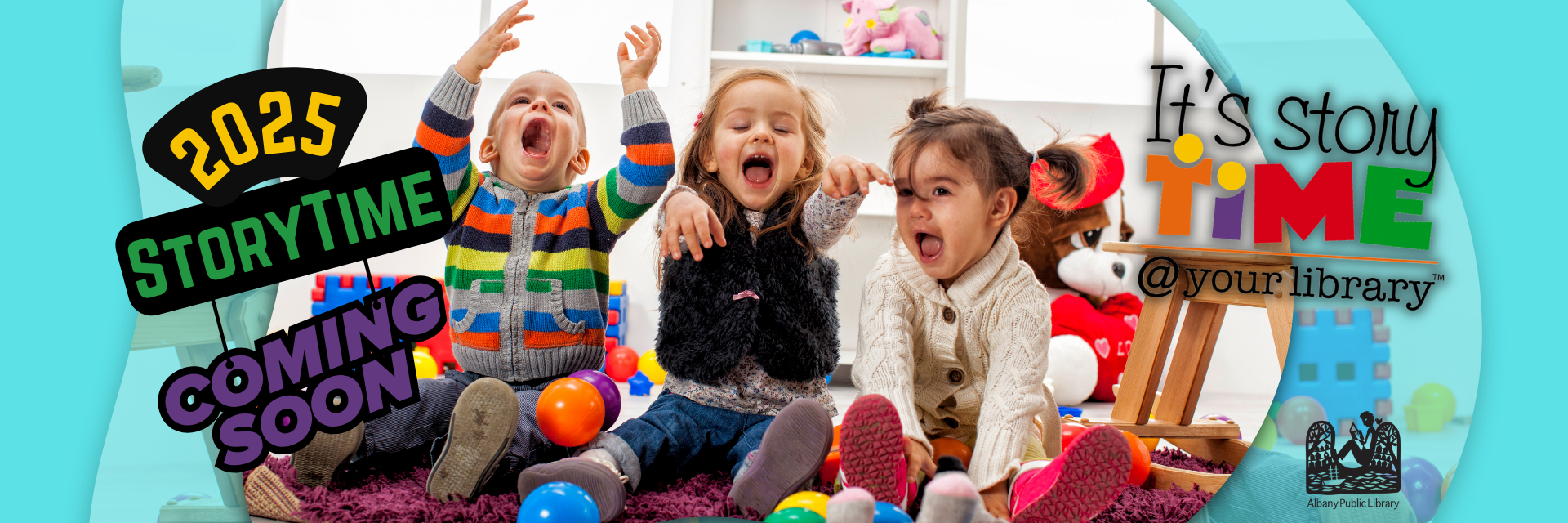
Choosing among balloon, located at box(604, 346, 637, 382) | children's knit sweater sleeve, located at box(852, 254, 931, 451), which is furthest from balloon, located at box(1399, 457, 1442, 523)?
balloon, located at box(604, 346, 637, 382)

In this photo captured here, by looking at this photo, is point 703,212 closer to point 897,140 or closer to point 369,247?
point 897,140

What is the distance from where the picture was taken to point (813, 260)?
124 cm

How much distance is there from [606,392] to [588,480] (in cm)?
18

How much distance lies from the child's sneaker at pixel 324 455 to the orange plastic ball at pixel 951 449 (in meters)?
0.74

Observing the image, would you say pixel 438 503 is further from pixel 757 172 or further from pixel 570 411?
pixel 757 172

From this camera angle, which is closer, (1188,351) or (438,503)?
(438,503)

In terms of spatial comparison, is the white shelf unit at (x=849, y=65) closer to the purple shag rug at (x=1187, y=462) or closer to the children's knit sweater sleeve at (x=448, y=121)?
the children's knit sweater sleeve at (x=448, y=121)

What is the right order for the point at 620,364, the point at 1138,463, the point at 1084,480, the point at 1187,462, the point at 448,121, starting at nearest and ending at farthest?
1. the point at 1084,480
2. the point at 448,121
3. the point at 1138,463
4. the point at 1187,462
5. the point at 620,364

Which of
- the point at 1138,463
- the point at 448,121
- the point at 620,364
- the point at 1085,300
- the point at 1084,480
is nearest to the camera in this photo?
the point at 1084,480

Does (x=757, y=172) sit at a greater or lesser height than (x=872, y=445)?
greater

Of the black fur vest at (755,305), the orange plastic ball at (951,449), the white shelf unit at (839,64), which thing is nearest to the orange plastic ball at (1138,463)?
the orange plastic ball at (951,449)

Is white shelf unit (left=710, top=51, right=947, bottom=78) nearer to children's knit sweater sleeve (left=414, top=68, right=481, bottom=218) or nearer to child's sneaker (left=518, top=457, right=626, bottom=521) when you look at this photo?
children's knit sweater sleeve (left=414, top=68, right=481, bottom=218)

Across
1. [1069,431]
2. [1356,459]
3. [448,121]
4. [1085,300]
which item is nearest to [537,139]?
[448,121]

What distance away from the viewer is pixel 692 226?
3.88 feet
